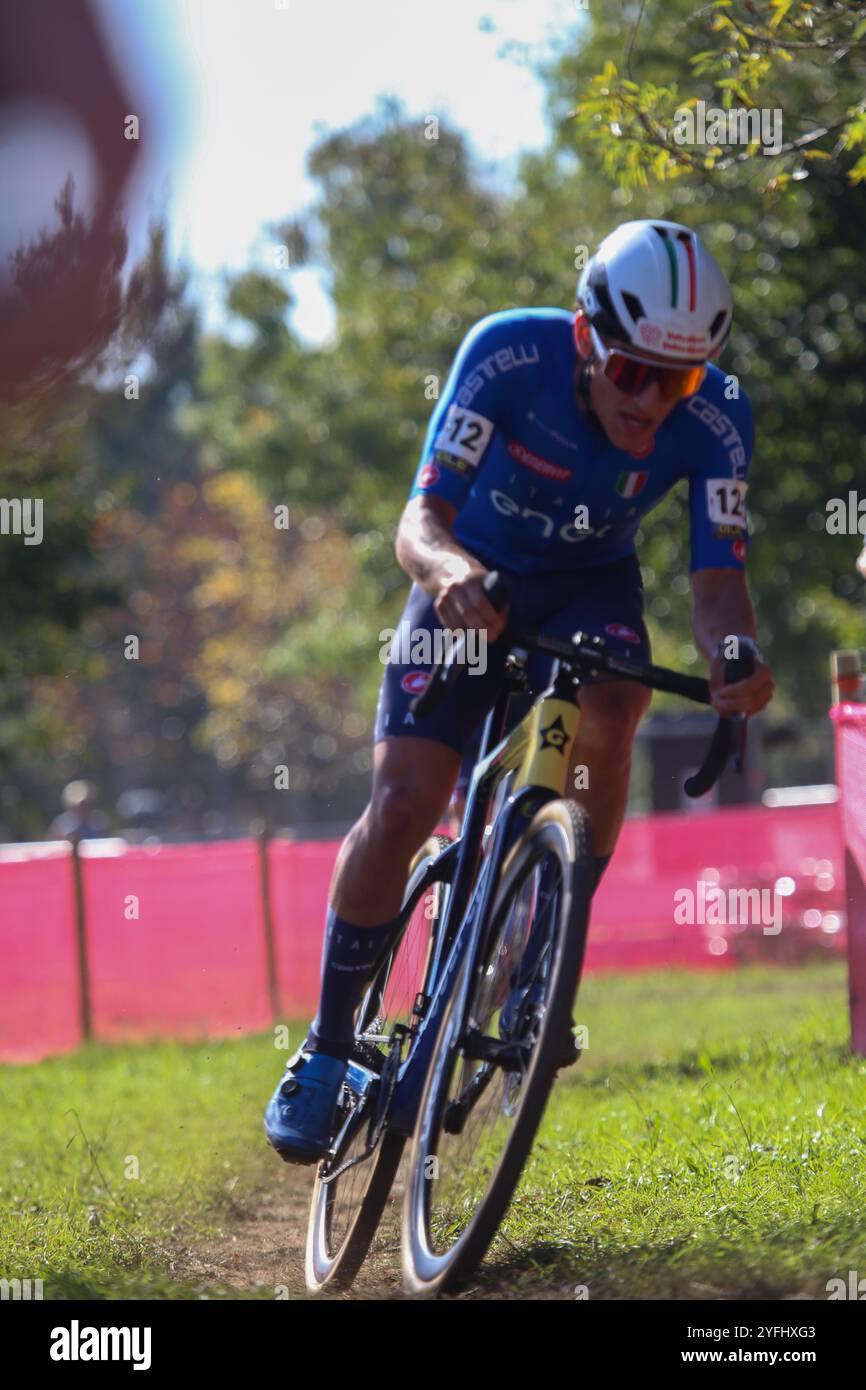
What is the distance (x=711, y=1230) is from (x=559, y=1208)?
2.52 ft

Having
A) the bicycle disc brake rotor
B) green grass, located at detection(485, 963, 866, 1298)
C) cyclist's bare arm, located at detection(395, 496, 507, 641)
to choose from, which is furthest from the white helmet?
green grass, located at detection(485, 963, 866, 1298)

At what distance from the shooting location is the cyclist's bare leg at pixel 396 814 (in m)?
4.37

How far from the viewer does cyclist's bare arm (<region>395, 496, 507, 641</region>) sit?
381 centimetres

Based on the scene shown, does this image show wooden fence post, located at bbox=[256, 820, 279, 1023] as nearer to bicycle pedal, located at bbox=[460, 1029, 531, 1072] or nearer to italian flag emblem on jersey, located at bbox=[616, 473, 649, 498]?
italian flag emblem on jersey, located at bbox=[616, 473, 649, 498]

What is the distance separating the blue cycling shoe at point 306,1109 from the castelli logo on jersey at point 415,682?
0.98 metres

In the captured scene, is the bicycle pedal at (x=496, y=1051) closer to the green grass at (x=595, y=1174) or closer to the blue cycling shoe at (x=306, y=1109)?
the green grass at (x=595, y=1174)

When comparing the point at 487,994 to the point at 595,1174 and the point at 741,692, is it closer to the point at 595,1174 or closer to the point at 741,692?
the point at 741,692

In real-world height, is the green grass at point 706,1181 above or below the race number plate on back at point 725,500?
below

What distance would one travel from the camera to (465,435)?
427 cm

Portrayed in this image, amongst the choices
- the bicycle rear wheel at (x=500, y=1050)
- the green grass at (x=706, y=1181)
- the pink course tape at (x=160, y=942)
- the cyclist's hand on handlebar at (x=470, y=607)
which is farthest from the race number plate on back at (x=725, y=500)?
the pink course tape at (x=160, y=942)

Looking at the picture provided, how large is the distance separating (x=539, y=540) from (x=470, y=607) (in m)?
0.80

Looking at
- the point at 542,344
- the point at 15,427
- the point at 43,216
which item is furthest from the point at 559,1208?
the point at 15,427

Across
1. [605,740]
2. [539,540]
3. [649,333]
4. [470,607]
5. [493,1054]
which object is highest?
[649,333]

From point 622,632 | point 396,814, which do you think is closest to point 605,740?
point 622,632
